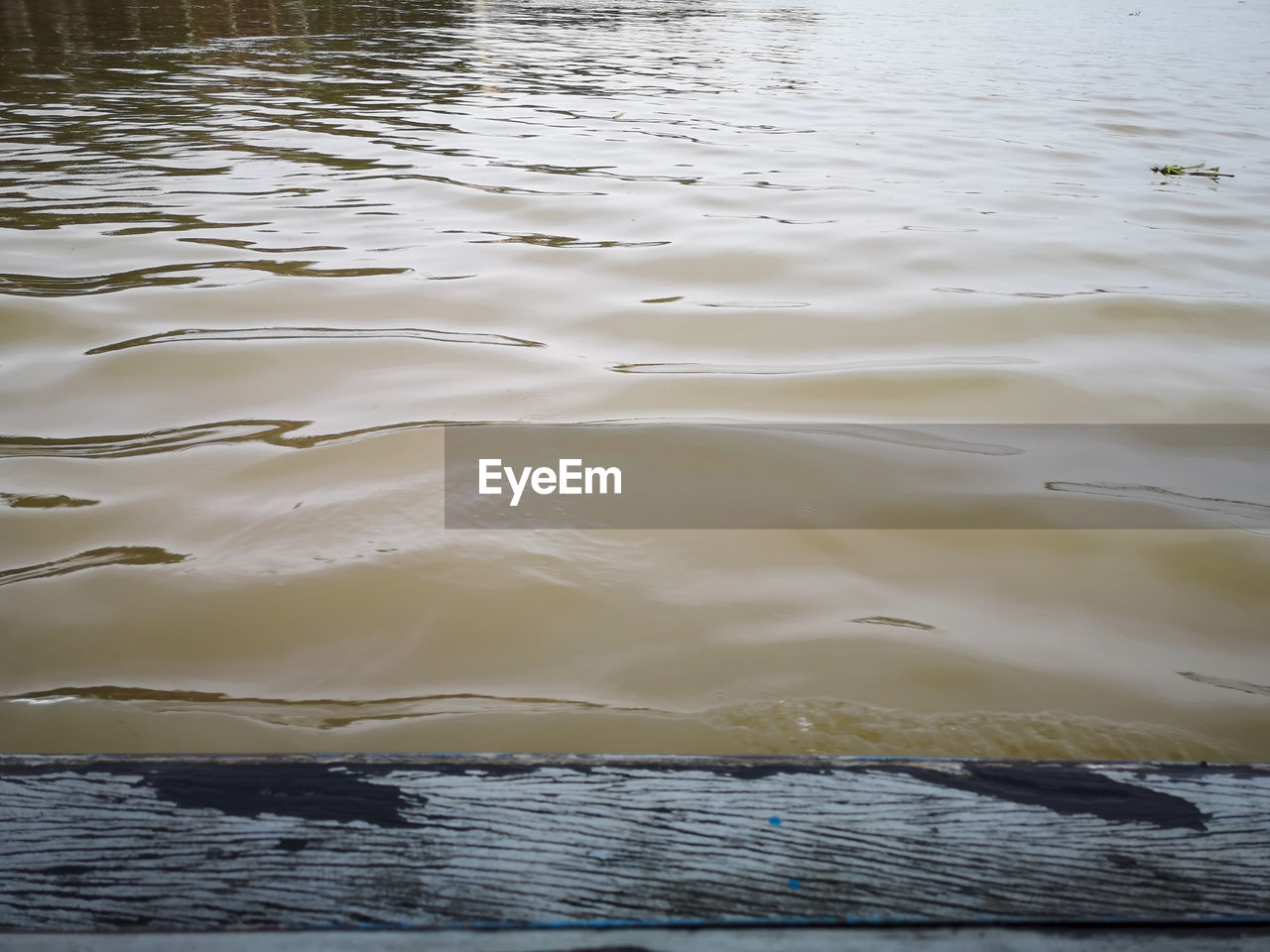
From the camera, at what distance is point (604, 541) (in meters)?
2.31

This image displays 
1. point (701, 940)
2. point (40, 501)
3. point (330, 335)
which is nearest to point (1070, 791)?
point (701, 940)

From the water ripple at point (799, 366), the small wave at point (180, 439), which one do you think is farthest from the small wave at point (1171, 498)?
the small wave at point (180, 439)

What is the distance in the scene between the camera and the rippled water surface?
1.82 m

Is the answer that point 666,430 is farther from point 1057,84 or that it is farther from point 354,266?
point 1057,84

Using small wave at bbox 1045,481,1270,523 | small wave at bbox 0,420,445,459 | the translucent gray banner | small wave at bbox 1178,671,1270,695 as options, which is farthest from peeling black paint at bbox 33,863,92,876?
small wave at bbox 1045,481,1270,523

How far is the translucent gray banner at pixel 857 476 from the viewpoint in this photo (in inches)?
95.4

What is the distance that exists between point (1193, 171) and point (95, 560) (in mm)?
7220

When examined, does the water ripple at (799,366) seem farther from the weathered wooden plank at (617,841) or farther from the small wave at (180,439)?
the weathered wooden plank at (617,841)

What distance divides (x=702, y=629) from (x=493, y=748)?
1.77 feet

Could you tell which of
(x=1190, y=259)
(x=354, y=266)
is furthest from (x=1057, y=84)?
(x=354, y=266)

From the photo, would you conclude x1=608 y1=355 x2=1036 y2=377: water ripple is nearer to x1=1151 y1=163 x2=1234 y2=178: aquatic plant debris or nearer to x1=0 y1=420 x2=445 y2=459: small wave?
x1=0 y1=420 x2=445 y2=459: small wave

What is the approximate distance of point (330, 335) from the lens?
3414mm

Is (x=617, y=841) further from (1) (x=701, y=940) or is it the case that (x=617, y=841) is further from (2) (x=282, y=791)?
(2) (x=282, y=791)

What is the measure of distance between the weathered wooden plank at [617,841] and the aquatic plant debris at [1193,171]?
6.53 m
